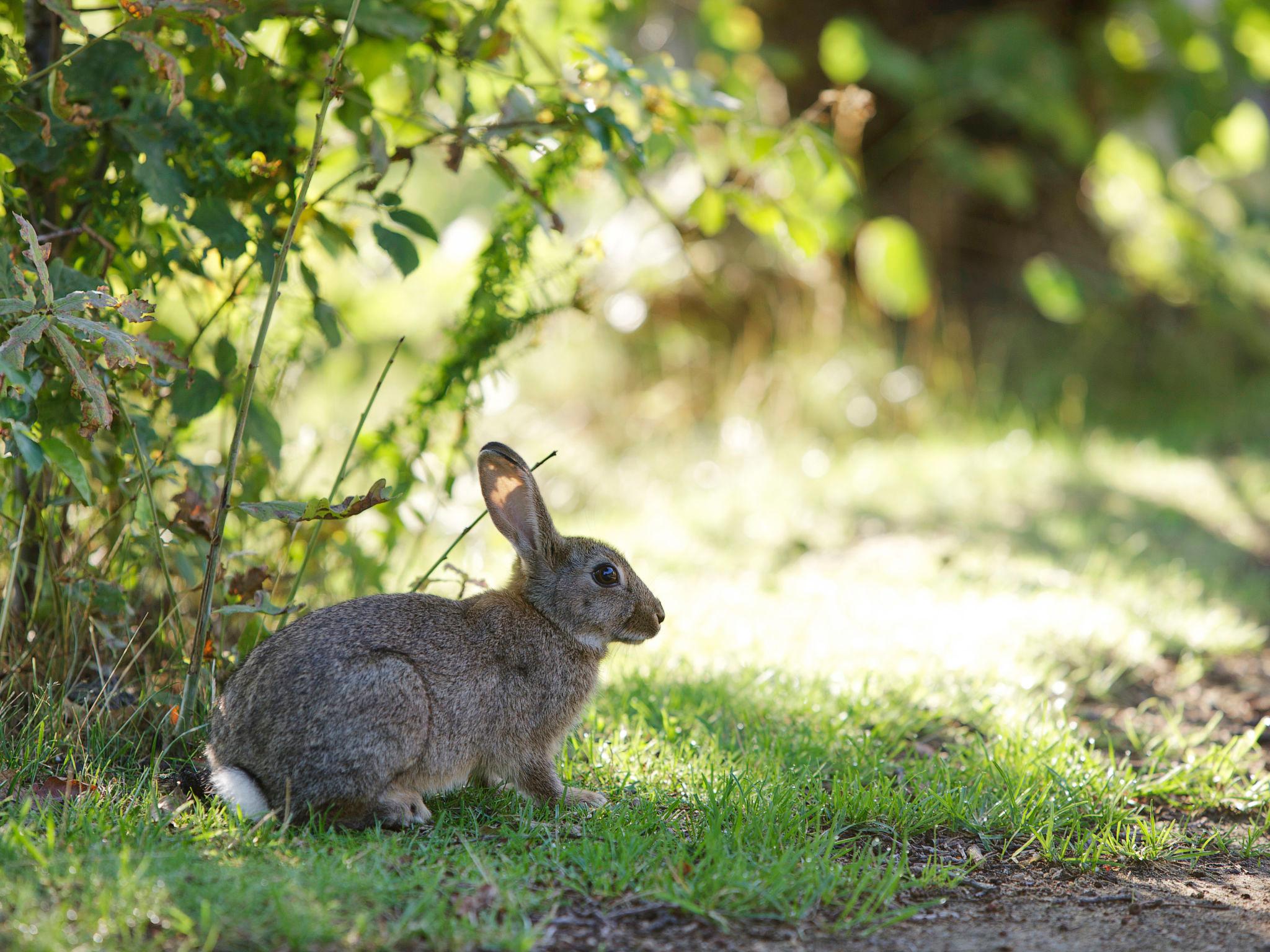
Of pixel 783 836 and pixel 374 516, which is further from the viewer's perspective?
pixel 374 516

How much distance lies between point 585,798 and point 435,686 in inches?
21.6

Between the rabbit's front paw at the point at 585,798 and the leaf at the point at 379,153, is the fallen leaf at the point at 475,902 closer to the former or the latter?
the rabbit's front paw at the point at 585,798

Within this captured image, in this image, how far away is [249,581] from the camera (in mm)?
3719

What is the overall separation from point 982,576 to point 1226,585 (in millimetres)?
1207

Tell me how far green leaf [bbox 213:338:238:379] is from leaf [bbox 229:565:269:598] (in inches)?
24.9

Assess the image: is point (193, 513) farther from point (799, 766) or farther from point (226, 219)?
point (799, 766)

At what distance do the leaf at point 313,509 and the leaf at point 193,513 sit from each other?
19.1 inches

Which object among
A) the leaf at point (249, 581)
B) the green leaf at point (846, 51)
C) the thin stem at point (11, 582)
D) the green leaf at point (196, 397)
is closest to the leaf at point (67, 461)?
the thin stem at point (11, 582)

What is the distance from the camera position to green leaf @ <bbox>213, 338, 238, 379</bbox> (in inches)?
149

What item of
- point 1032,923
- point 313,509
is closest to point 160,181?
point 313,509

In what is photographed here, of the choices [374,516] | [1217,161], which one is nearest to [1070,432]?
[1217,161]

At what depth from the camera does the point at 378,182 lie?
3652 millimetres

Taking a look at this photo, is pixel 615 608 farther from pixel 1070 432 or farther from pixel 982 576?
pixel 1070 432

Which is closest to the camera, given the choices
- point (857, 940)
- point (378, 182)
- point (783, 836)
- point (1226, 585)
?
point (857, 940)
